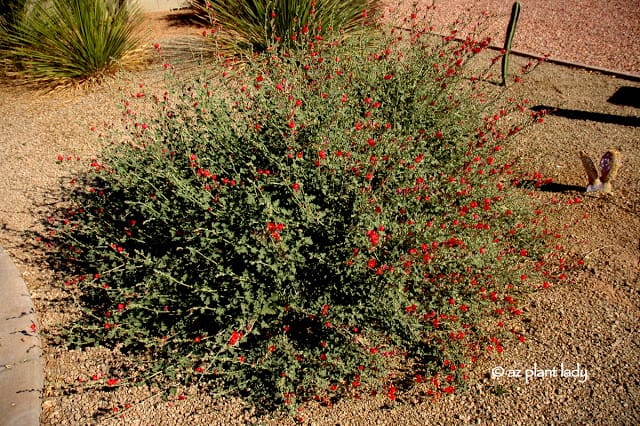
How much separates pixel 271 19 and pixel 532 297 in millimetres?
5226

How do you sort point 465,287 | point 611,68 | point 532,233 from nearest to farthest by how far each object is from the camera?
point 465,287
point 532,233
point 611,68

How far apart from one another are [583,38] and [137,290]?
32.1 ft

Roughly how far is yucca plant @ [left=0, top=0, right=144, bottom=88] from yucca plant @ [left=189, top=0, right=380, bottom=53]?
1.52 metres

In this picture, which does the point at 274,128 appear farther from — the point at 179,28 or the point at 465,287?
the point at 179,28

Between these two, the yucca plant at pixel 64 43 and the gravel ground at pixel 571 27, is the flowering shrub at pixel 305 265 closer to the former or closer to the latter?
the yucca plant at pixel 64 43

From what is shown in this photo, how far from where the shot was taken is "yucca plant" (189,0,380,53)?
6699mm

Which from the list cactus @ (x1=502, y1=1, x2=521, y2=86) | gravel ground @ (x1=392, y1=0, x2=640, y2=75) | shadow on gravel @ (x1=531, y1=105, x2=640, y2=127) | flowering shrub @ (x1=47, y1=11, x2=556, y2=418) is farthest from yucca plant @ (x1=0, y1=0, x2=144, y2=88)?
shadow on gravel @ (x1=531, y1=105, x2=640, y2=127)

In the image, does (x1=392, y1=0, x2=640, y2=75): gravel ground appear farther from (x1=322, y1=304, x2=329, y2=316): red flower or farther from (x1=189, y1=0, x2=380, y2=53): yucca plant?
(x1=322, y1=304, x2=329, y2=316): red flower

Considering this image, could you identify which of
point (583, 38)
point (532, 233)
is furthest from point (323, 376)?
point (583, 38)

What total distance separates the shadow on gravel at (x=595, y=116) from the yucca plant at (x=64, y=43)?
21.1ft

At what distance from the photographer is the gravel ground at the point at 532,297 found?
2.90 m

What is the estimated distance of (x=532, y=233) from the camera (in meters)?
3.93

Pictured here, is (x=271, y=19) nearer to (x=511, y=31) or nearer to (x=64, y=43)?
(x=64, y=43)

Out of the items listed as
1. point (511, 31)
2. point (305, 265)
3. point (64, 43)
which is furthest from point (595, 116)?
point (64, 43)
